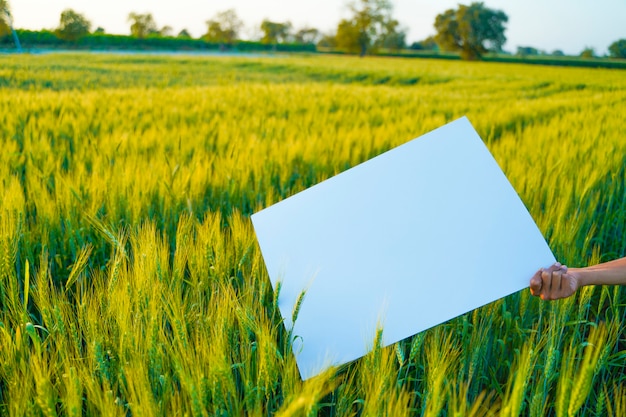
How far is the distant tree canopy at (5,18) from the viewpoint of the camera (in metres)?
2.59

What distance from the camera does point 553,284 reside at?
0.84 metres

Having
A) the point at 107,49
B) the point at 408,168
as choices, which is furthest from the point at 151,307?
the point at 107,49

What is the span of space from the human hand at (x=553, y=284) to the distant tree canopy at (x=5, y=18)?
2768mm

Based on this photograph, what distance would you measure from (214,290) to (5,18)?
2400 millimetres

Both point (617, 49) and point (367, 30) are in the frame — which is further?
point (367, 30)

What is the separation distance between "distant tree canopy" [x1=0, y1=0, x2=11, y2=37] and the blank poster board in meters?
2.31

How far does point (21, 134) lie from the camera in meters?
2.57

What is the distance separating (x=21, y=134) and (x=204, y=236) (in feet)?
6.31

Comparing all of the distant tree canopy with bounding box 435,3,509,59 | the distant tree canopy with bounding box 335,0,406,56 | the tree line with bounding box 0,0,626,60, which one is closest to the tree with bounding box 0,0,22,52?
the tree line with bounding box 0,0,626,60

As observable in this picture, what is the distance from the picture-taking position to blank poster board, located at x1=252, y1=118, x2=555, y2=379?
2.71 feet

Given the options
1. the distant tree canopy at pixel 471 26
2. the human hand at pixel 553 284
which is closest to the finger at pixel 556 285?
the human hand at pixel 553 284

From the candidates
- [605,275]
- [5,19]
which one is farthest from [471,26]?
[605,275]

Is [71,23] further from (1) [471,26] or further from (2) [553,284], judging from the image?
(1) [471,26]

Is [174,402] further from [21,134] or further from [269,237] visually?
[21,134]
